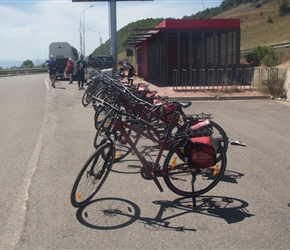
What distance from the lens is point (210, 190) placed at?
16.5ft

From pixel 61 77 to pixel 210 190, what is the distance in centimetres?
2566

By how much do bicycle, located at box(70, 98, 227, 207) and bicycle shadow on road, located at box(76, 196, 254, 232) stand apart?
13cm

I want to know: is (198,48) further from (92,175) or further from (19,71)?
(19,71)

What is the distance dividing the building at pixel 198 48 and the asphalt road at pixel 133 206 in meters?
11.8

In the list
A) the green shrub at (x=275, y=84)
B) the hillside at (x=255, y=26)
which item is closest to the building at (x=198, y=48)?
the green shrub at (x=275, y=84)

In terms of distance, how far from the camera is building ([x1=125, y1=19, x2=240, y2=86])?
18.9m

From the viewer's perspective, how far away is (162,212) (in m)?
4.40

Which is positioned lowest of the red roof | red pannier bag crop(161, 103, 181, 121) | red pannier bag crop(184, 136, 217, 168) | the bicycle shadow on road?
the bicycle shadow on road

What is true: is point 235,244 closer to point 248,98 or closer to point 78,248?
point 78,248

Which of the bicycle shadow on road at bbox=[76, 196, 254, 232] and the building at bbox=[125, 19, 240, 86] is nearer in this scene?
the bicycle shadow on road at bbox=[76, 196, 254, 232]

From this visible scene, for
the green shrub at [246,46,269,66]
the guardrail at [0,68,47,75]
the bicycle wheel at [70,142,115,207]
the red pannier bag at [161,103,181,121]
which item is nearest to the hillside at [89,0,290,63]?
the guardrail at [0,68,47,75]

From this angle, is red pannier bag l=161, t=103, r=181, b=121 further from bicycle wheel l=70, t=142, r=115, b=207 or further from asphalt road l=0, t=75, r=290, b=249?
bicycle wheel l=70, t=142, r=115, b=207

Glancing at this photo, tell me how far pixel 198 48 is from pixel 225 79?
12.5ft

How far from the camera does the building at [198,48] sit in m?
18.9
